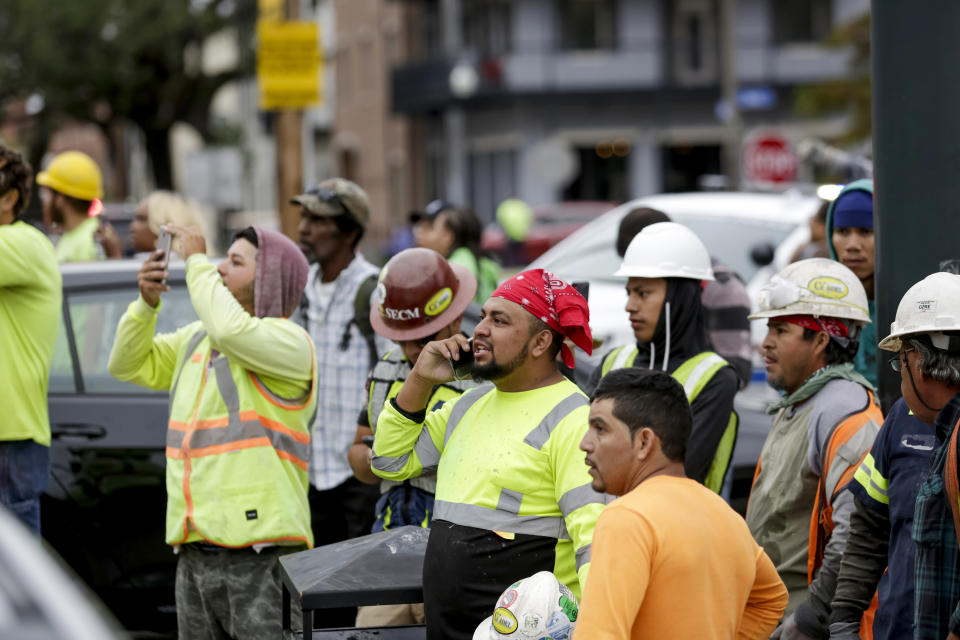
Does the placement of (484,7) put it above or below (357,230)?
above

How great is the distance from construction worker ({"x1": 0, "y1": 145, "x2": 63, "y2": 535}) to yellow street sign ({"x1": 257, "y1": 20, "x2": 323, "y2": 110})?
22.7 feet

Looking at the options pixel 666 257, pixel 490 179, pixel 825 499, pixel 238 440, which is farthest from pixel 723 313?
pixel 490 179

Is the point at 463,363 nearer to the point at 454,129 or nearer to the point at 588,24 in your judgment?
the point at 454,129

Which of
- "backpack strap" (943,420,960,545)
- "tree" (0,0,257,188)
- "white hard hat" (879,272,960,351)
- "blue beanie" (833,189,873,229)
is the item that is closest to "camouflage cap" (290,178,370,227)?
"blue beanie" (833,189,873,229)

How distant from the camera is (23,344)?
16.9 feet

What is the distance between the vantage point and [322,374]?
5.89 m

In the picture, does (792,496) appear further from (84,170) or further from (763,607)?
(84,170)

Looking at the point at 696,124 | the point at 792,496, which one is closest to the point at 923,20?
the point at 792,496

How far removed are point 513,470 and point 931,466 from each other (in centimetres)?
102

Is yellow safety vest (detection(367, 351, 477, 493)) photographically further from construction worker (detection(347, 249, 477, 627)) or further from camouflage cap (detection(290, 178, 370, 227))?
camouflage cap (detection(290, 178, 370, 227))

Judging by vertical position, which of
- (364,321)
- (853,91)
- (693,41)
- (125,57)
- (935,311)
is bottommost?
(364,321)

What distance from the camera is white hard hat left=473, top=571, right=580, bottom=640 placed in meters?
3.27

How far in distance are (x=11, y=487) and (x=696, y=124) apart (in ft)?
135

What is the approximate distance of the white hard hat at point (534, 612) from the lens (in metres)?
3.27
